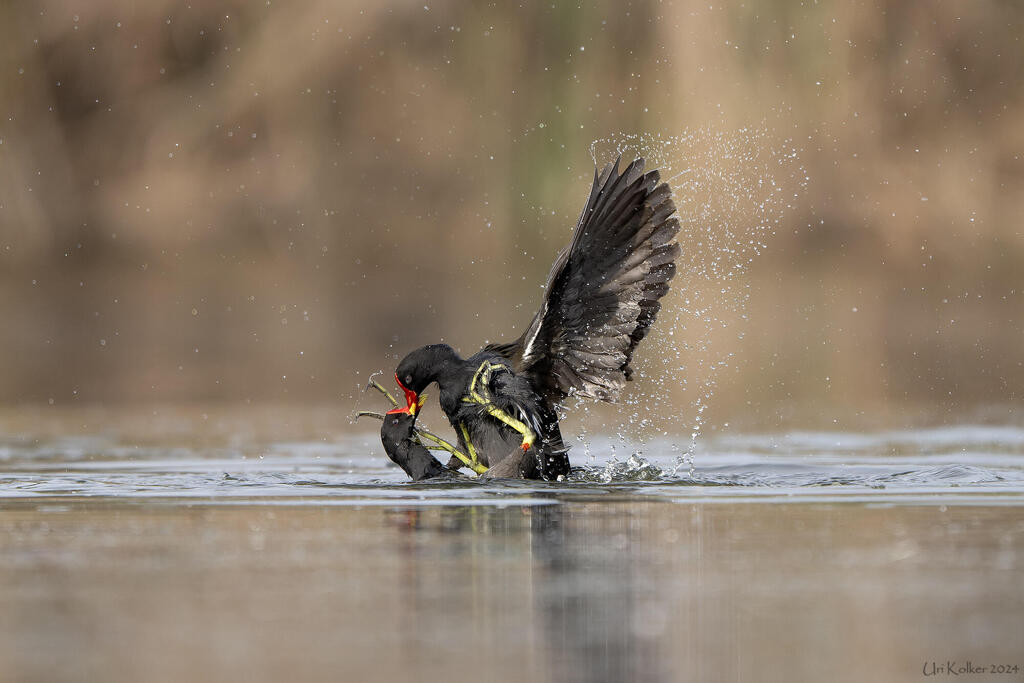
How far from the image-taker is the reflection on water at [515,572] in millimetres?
4473

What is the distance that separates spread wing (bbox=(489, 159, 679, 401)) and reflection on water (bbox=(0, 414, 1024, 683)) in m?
0.54

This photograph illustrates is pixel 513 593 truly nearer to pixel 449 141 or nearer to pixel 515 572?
pixel 515 572

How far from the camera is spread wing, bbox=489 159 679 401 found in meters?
8.84

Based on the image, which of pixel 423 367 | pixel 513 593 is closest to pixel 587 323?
pixel 423 367

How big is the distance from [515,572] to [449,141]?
1037 inches

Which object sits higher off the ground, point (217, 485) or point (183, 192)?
point (183, 192)

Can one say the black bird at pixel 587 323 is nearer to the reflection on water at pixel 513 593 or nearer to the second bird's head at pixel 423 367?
the second bird's head at pixel 423 367

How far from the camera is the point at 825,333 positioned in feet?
58.7

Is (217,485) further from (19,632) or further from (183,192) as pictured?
(183,192)

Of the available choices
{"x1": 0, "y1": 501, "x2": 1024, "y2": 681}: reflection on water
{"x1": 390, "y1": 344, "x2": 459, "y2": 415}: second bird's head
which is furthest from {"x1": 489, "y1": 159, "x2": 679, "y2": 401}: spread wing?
{"x1": 0, "y1": 501, "x2": 1024, "y2": 681}: reflection on water

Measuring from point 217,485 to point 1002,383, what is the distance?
6.78 meters

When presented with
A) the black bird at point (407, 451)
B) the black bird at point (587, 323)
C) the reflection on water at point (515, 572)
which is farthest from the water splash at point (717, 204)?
the reflection on water at point (515, 572)

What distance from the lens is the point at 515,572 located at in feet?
18.4

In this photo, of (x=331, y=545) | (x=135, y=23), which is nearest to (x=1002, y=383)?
(x=331, y=545)
